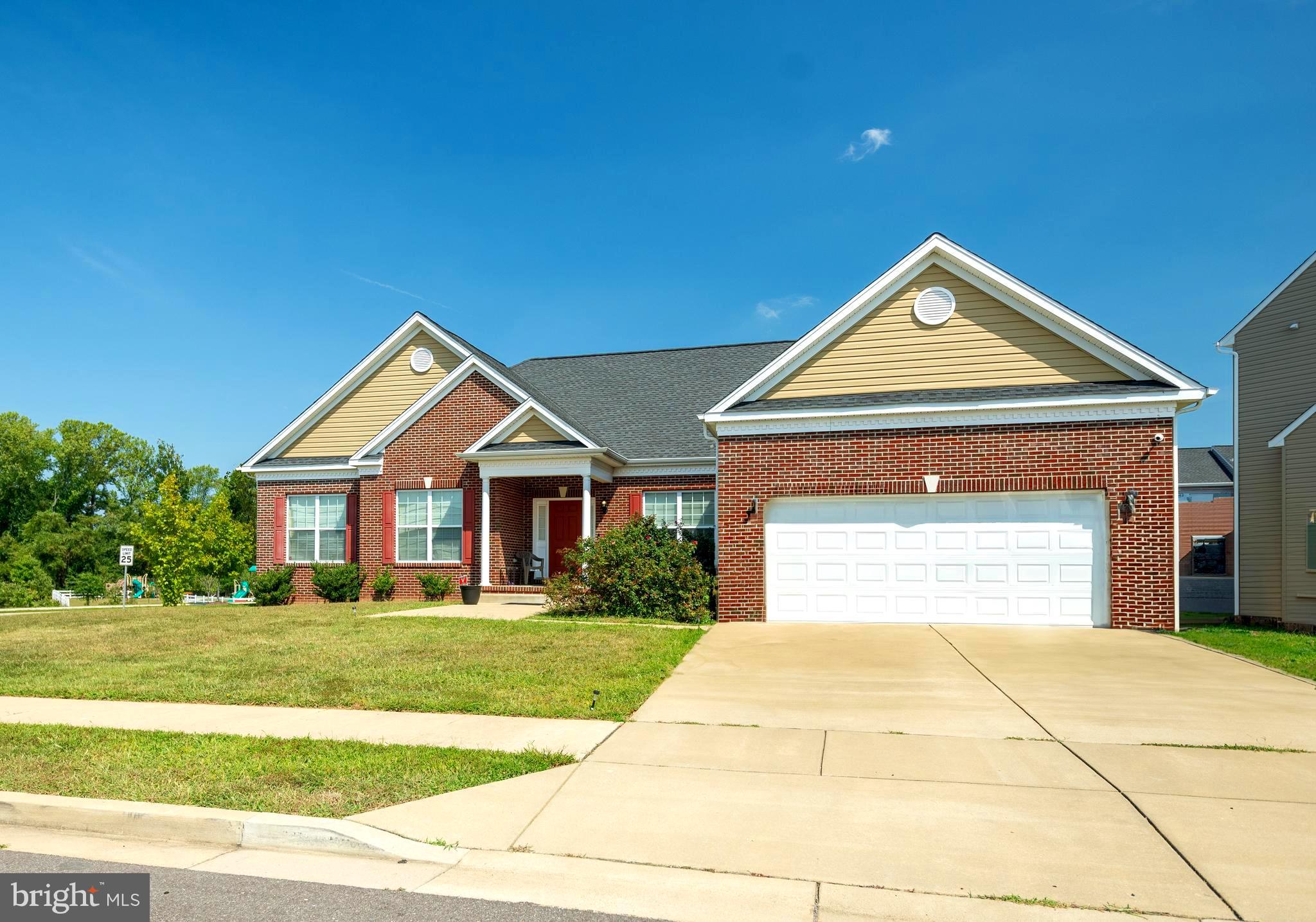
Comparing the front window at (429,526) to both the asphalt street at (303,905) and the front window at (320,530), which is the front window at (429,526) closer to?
the front window at (320,530)

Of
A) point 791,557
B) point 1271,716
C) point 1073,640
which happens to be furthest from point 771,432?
point 1271,716

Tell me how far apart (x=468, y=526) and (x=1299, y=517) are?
1750 centimetres

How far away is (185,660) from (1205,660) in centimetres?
1352

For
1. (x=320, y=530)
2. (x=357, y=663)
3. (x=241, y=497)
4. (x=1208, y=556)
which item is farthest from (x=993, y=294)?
(x=241, y=497)

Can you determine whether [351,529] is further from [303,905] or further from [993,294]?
[303,905]

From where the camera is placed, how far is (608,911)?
13.4 feet

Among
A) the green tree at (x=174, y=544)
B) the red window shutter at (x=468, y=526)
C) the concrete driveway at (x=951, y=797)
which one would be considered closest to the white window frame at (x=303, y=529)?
the red window shutter at (x=468, y=526)

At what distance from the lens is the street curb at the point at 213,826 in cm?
480

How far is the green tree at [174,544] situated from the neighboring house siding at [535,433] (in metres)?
18.7

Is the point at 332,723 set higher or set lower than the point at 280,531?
lower

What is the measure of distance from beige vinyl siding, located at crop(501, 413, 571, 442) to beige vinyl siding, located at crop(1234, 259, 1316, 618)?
14.9 meters

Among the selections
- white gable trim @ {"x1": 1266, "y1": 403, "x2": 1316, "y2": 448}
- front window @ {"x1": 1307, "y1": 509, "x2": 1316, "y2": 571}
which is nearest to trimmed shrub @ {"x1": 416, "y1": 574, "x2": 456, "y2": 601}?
front window @ {"x1": 1307, "y1": 509, "x2": 1316, "y2": 571}

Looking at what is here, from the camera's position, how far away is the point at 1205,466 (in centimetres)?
3562

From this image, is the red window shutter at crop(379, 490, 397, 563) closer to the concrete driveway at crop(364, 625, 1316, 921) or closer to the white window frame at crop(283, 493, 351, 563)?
the white window frame at crop(283, 493, 351, 563)
